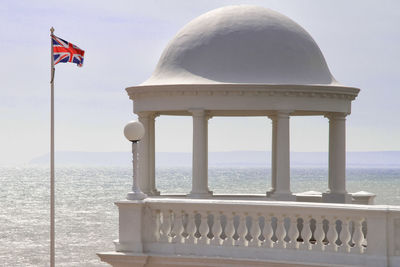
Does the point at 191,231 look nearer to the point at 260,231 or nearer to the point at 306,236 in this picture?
the point at 260,231

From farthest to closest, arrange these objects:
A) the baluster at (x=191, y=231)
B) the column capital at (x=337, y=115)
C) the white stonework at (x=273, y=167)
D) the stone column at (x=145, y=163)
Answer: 1. the stone column at (x=145, y=163)
2. the column capital at (x=337, y=115)
3. the baluster at (x=191, y=231)
4. the white stonework at (x=273, y=167)

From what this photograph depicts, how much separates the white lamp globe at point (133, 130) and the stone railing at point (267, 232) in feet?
4.36

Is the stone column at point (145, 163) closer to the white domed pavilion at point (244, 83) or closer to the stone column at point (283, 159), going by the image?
the white domed pavilion at point (244, 83)

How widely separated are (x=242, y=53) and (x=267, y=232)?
6.61 meters

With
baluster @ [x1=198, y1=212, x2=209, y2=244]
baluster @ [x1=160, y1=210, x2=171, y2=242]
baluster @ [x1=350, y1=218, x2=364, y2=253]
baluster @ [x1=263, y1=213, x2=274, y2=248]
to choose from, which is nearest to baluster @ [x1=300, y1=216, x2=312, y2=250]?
baluster @ [x1=263, y1=213, x2=274, y2=248]

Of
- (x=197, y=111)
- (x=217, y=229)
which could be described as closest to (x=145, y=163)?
(x=197, y=111)

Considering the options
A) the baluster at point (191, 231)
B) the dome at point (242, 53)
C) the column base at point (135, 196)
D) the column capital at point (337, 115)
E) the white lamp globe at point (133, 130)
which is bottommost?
the baluster at point (191, 231)

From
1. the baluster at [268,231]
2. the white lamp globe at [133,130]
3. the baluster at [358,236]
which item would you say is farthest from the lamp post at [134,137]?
the baluster at [358,236]

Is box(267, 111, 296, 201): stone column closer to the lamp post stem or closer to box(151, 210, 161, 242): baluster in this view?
box(151, 210, 161, 242): baluster

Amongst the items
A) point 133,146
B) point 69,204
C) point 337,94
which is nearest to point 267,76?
point 337,94

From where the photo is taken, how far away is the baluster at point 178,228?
17.5 metres

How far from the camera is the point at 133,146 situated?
17.9 meters

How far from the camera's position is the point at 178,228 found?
17.5m

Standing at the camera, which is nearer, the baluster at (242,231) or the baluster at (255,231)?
the baluster at (255,231)
